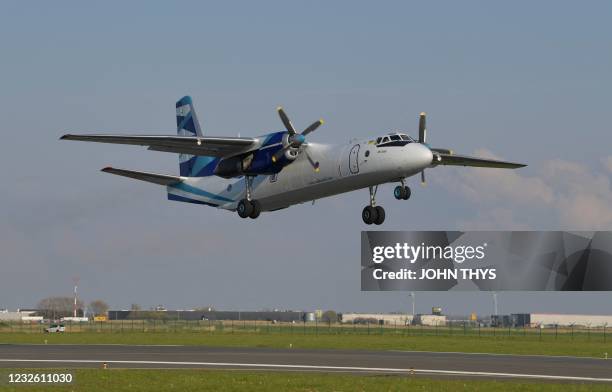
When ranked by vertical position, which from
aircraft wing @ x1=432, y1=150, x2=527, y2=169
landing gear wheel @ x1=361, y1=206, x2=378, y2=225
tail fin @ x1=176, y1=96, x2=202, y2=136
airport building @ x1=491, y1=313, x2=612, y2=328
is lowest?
airport building @ x1=491, y1=313, x2=612, y2=328

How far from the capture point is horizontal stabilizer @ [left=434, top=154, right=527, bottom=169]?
58453 mm

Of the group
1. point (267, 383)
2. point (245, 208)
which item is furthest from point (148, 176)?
point (267, 383)

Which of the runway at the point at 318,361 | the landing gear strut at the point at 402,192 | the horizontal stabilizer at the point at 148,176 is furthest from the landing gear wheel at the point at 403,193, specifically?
the horizontal stabilizer at the point at 148,176

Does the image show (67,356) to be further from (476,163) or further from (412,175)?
(476,163)

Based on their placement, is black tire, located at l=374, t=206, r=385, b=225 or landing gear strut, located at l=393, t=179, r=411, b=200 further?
black tire, located at l=374, t=206, r=385, b=225

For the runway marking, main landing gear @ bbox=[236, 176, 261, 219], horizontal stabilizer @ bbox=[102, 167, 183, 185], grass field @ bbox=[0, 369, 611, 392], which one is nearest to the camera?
grass field @ bbox=[0, 369, 611, 392]

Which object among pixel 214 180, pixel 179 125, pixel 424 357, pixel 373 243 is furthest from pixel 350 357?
pixel 373 243

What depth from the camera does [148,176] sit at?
6225cm

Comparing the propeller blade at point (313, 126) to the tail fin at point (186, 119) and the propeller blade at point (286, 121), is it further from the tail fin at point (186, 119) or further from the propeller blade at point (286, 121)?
the tail fin at point (186, 119)

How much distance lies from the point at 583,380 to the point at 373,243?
194ft

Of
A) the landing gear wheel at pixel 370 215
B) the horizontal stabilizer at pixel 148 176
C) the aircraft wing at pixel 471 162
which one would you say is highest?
the aircraft wing at pixel 471 162

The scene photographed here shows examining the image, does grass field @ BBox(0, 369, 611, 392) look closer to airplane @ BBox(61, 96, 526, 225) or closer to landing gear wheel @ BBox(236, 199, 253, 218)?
airplane @ BBox(61, 96, 526, 225)

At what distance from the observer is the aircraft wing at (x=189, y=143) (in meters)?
52.7

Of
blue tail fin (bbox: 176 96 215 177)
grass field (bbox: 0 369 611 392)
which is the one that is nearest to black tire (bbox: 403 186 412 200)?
grass field (bbox: 0 369 611 392)
